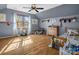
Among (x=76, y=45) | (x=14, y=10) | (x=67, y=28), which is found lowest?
(x=76, y=45)

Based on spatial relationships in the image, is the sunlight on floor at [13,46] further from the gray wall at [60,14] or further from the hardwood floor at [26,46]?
the gray wall at [60,14]

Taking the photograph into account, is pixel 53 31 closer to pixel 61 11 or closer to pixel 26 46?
pixel 61 11

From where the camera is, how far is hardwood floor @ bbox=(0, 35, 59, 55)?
159 centimetres

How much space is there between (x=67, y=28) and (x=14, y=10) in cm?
89

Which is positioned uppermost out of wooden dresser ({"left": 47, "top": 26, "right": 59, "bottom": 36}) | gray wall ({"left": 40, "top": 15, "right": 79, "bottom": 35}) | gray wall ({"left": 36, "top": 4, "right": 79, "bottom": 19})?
gray wall ({"left": 36, "top": 4, "right": 79, "bottom": 19})

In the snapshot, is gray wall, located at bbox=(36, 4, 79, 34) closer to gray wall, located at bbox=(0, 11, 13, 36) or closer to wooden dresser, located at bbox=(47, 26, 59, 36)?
wooden dresser, located at bbox=(47, 26, 59, 36)

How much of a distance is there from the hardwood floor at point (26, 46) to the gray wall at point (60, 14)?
0.27 m

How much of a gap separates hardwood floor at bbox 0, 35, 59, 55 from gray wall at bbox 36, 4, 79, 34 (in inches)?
10.8

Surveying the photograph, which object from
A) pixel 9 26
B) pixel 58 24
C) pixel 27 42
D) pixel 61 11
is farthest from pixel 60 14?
pixel 9 26

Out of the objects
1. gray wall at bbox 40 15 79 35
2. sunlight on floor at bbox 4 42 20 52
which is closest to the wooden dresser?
gray wall at bbox 40 15 79 35

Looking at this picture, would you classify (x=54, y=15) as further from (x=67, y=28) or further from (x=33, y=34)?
(x=33, y=34)

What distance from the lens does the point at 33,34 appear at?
1707 mm

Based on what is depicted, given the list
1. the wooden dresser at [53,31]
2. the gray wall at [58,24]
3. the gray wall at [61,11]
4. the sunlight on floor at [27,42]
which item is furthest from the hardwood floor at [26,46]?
the gray wall at [61,11]
